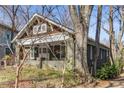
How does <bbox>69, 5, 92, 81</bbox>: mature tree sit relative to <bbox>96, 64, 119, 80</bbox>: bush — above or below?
above

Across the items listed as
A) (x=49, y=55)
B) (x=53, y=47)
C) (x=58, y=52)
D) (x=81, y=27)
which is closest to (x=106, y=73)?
(x=81, y=27)

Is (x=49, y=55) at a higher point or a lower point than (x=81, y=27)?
lower

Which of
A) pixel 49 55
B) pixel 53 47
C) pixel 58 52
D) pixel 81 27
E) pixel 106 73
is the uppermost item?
pixel 81 27

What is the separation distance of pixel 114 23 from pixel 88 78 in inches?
295

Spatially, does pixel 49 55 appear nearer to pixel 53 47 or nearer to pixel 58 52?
pixel 53 47

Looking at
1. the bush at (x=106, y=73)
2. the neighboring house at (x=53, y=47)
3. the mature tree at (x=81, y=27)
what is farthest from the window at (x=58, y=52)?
the mature tree at (x=81, y=27)

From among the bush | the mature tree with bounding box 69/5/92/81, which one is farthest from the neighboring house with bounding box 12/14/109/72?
the mature tree with bounding box 69/5/92/81

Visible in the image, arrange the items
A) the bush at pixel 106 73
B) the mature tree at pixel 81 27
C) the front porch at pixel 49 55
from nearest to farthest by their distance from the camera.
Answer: the mature tree at pixel 81 27
the bush at pixel 106 73
the front porch at pixel 49 55

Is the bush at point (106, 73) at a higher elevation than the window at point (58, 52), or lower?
lower

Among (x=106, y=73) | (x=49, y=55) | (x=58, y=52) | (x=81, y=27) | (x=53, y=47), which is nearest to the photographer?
(x=81, y=27)

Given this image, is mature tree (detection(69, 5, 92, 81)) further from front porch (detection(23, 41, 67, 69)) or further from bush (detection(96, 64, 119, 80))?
front porch (detection(23, 41, 67, 69))

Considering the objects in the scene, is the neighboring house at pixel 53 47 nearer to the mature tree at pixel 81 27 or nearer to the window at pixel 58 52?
the window at pixel 58 52

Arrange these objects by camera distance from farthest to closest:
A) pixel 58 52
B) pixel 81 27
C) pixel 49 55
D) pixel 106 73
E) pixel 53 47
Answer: pixel 49 55, pixel 53 47, pixel 58 52, pixel 106 73, pixel 81 27

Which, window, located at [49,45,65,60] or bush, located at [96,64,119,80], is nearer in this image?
bush, located at [96,64,119,80]
